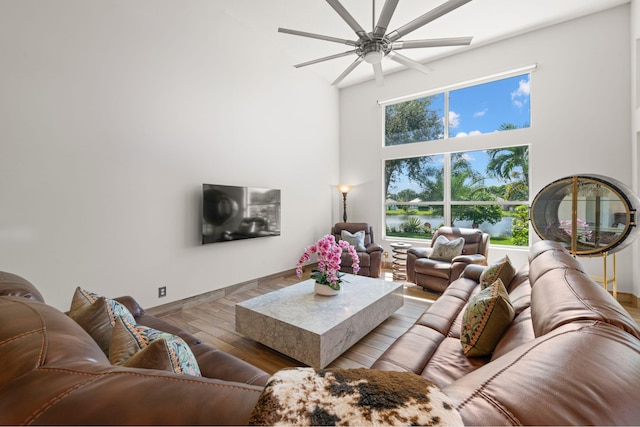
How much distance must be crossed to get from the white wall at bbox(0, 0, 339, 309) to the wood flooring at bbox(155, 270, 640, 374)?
259mm

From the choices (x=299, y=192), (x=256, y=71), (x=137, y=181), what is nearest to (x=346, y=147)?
(x=299, y=192)

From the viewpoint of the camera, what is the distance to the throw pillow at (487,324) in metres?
1.36

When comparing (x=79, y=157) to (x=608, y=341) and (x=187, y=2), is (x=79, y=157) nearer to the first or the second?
(x=187, y=2)

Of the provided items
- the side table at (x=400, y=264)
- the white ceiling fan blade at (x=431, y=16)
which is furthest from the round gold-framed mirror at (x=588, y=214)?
the white ceiling fan blade at (x=431, y=16)

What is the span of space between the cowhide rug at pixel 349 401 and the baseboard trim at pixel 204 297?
3175mm

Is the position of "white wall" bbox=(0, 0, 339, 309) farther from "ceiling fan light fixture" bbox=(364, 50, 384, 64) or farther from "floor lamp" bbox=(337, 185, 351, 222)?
"ceiling fan light fixture" bbox=(364, 50, 384, 64)

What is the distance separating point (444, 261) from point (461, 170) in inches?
71.5

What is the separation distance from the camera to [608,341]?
0.68 metres

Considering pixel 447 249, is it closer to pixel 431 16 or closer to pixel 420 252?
pixel 420 252

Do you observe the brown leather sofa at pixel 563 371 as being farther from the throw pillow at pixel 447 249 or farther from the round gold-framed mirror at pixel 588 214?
the throw pillow at pixel 447 249

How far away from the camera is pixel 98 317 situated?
1.18 metres

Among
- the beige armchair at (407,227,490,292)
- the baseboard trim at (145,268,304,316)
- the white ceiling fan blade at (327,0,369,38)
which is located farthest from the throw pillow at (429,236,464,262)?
the white ceiling fan blade at (327,0,369,38)

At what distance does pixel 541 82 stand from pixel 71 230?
20.2 ft

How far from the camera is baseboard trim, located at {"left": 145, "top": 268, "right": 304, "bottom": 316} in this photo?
3.02 meters
